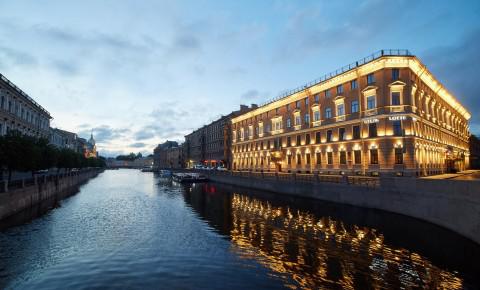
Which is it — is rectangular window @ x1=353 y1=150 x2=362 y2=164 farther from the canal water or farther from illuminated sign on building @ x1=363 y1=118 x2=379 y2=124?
the canal water

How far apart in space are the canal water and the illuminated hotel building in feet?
57.1

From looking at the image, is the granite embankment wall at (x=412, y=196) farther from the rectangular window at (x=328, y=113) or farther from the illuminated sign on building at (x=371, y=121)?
the rectangular window at (x=328, y=113)

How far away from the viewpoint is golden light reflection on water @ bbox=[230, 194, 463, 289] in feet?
41.7

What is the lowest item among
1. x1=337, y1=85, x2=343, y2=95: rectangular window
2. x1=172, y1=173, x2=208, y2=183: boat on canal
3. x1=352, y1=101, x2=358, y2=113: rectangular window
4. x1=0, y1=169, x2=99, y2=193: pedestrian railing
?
x1=172, y1=173, x2=208, y2=183: boat on canal

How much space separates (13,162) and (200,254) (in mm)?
28070

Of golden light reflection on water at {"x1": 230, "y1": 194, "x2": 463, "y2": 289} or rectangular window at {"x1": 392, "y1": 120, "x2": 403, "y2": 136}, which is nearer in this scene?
golden light reflection on water at {"x1": 230, "y1": 194, "x2": 463, "y2": 289}

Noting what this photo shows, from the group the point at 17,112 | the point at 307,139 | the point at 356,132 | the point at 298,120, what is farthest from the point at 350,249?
the point at 17,112

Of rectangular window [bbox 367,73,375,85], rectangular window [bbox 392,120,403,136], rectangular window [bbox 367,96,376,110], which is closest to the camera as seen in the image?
rectangular window [bbox 392,120,403,136]

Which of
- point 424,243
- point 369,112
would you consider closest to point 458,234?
point 424,243

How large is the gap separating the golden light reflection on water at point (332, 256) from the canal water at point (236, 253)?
0.17 feet

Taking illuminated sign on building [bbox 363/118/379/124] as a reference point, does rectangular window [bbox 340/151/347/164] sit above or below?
below

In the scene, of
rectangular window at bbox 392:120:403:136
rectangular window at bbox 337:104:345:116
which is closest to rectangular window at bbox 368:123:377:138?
rectangular window at bbox 392:120:403:136

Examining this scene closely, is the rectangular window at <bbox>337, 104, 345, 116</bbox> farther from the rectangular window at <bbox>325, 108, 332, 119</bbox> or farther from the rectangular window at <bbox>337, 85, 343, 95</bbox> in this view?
the rectangular window at <bbox>337, 85, 343, 95</bbox>

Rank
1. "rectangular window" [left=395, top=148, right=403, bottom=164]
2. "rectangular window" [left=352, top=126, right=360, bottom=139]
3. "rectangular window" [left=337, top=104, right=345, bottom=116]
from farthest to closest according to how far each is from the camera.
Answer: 1. "rectangular window" [left=337, top=104, right=345, bottom=116]
2. "rectangular window" [left=352, top=126, right=360, bottom=139]
3. "rectangular window" [left=395, top=148, right=403, bottom=164]
